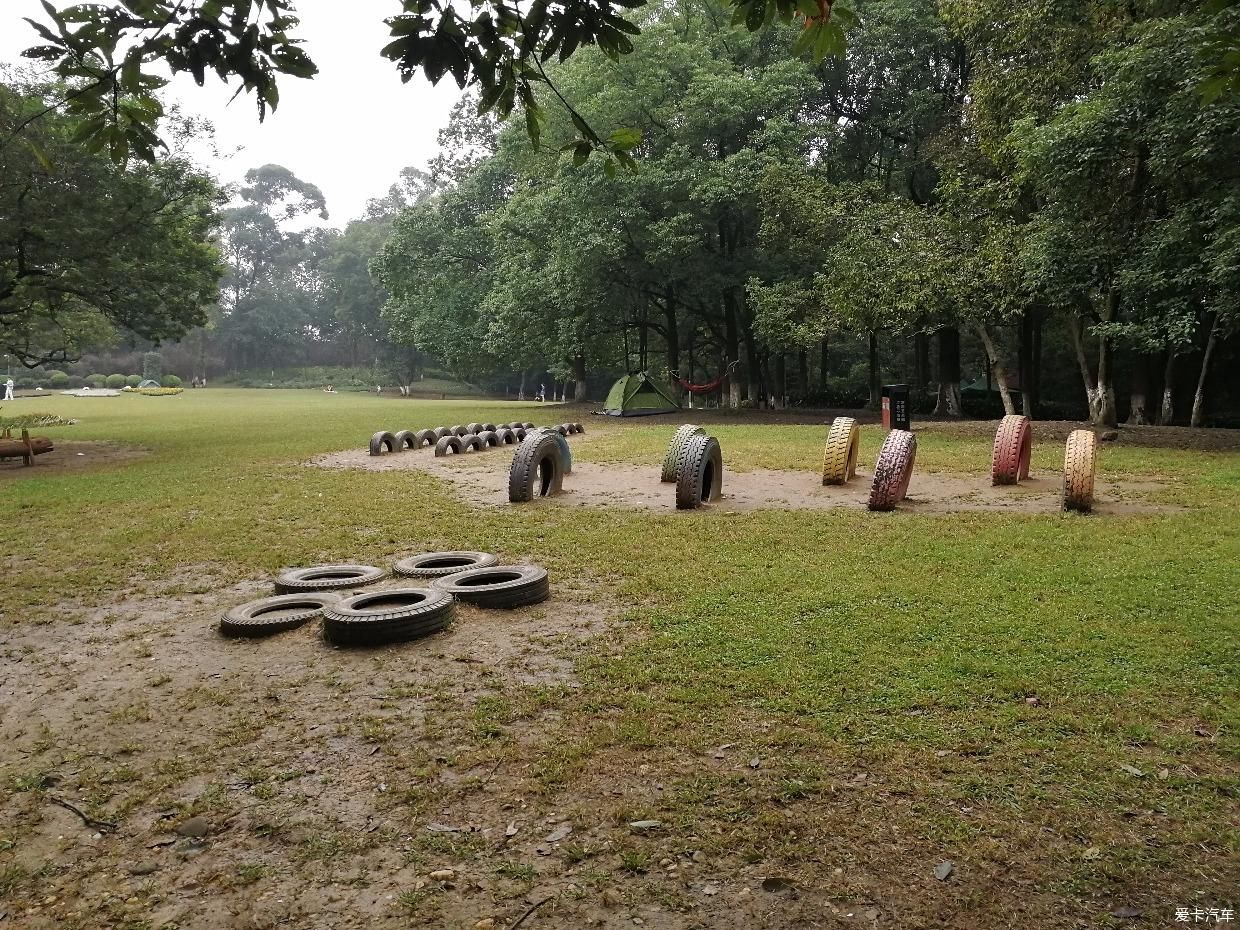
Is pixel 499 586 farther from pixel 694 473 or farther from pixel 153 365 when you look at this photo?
pixel 153 365

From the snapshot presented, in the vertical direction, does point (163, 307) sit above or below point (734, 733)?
above

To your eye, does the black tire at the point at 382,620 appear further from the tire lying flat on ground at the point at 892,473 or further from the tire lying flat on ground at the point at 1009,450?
the tire lying flat on ground at the point at 1009,450

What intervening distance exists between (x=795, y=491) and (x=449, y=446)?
283 inches

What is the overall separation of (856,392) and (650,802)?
2816cm

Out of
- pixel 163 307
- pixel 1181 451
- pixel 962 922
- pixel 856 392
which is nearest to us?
pixel 962 922

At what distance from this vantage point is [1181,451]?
12.3 meters

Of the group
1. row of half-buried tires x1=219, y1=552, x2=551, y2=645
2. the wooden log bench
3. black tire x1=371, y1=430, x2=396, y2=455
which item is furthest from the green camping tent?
row of half-buried tires x1=219, y1=552, x2=551, y2=645

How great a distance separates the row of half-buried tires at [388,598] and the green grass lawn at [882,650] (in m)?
0.60

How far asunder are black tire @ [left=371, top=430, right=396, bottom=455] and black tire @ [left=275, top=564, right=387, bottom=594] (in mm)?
8652

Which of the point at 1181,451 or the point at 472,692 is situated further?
the point at 1181,451

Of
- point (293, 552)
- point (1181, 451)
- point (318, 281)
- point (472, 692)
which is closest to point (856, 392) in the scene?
point (1181, 451)

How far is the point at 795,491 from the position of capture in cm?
923

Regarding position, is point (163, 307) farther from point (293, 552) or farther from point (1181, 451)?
point (1181, 451)

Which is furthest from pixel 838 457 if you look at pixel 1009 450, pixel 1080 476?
pixel 1080 476
